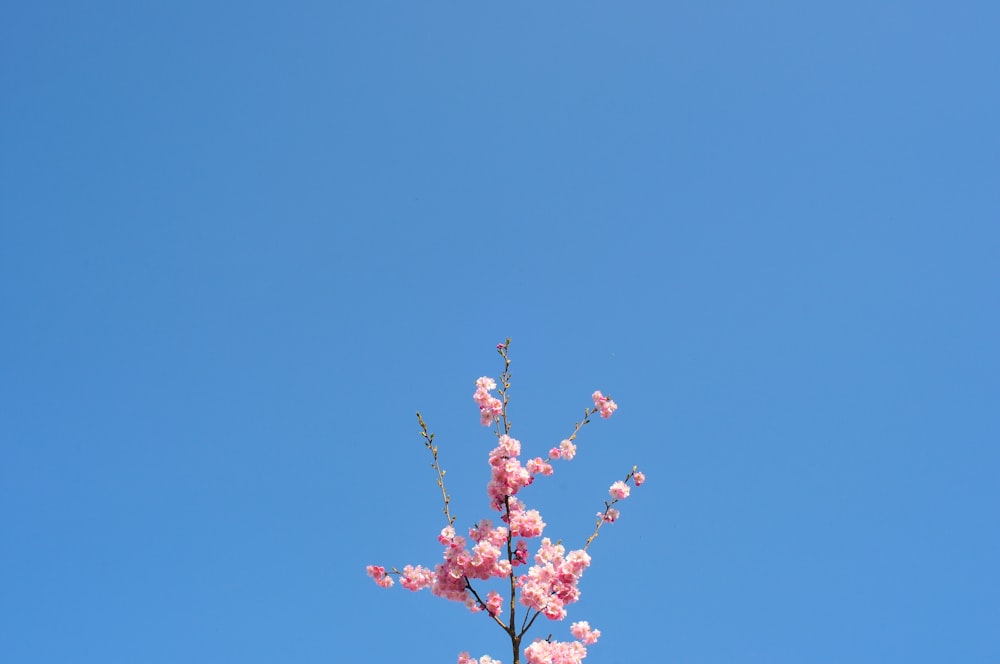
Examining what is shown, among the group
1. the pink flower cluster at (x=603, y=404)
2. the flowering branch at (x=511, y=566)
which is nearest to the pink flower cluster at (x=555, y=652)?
the flowering branch at (x=511, y=566)

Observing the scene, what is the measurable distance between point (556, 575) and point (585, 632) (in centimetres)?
86

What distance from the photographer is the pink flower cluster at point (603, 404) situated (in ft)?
24.9

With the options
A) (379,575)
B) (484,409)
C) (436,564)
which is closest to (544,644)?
(436,564)

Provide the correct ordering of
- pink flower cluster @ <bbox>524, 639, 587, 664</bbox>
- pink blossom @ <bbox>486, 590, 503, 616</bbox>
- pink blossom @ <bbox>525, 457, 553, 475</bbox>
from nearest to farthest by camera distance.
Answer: pink flower cluster @ <bbox>524, 639, 587, 664</bbox>, pink blossom @ <bbox>486, 590, 503, 616</bbox>, pink blossom @ <bbox>525, 457, 553, 475</bbox>

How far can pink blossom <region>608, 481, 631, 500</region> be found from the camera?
7281mm

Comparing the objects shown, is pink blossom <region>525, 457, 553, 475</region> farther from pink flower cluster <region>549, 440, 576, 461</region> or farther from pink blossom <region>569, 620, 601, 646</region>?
pink blossom <region>569, 620, 601, 646</region>

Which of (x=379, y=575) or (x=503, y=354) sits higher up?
(x=503, y=354)

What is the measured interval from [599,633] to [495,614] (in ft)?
4.27

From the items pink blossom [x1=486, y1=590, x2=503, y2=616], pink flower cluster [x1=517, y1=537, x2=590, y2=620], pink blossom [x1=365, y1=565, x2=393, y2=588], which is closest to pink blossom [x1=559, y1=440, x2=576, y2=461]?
pink flower cluster [x1=517, y1=537, x2=590, y2=620]

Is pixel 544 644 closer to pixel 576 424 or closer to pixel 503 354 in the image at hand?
pixel 576 424

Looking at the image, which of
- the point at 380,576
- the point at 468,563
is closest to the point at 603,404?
the point at 468,563

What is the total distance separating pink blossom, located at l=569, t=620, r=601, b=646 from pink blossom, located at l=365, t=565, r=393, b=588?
7.19 feet

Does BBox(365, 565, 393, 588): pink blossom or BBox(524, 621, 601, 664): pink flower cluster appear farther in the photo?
BBox(365, 565, 393, 588): pink blossom

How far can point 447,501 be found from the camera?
682 cm
